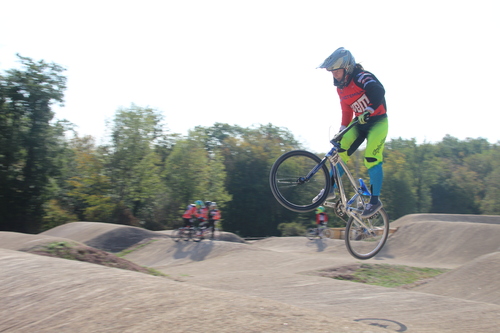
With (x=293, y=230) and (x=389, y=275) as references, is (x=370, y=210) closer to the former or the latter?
(x=389, y=275)

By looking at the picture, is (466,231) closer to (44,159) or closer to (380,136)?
(380,136)

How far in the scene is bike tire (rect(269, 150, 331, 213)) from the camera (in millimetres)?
6504

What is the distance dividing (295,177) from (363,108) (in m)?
1.45

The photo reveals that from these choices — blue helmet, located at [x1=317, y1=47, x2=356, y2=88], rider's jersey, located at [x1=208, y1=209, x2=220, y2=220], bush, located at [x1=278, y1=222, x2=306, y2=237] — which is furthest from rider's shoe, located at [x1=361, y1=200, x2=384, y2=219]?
bush, located at [x1=278, y1=222, x2=306, y2=237]

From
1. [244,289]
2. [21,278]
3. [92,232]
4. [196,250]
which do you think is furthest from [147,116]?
[21,278]

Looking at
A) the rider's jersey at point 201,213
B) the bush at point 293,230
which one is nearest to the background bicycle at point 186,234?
the rider's jersey at point 201,213

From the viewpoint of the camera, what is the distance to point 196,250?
2102 centimetres

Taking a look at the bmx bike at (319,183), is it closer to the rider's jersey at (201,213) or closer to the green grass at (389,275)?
the green grass at (389,275)

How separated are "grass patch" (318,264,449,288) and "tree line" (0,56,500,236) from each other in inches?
646

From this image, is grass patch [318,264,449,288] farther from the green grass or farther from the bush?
the bush

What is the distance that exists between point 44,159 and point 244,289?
33.5 m

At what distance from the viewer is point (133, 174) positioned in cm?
4334

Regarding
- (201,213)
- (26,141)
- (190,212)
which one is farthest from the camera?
(26,141)

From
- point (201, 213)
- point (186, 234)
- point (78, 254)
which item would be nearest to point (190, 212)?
point (201, 213)
